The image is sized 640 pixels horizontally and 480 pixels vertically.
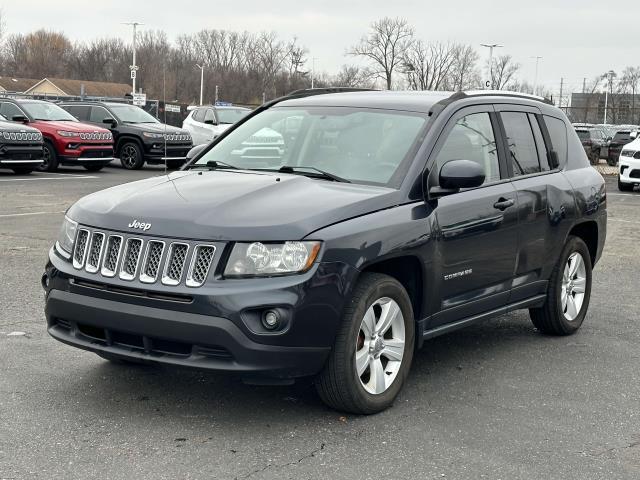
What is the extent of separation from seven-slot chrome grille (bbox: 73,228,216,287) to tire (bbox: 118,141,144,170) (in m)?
19.6

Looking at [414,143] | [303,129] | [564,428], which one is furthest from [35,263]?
[564,428]

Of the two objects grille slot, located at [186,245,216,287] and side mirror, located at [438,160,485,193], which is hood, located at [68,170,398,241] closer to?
grille slot, located at [186,245,216,287]

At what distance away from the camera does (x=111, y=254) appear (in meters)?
4.53

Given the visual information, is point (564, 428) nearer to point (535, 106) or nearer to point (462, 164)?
point (462, 164)

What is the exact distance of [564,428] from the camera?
183 inches

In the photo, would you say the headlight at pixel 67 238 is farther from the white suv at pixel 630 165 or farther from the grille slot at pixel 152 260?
the white suv at pixel 630 165

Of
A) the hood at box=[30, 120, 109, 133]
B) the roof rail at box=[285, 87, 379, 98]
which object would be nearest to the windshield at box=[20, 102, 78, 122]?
the hood at box=[30, 120, 109, 133]

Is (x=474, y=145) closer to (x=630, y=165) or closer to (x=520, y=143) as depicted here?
(x=520, y=143)

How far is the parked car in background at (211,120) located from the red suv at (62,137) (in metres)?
4.24

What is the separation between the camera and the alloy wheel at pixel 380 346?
15.3ft

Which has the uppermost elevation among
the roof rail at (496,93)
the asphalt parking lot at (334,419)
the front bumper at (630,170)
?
the roof rail at (496,93)

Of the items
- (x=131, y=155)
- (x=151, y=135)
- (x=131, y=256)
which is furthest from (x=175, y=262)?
(x=131, y=155)

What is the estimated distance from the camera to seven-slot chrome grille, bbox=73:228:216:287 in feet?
14.1

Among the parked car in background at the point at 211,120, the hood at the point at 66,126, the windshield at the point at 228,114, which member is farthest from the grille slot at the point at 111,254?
the windshield at the point at 228,114
